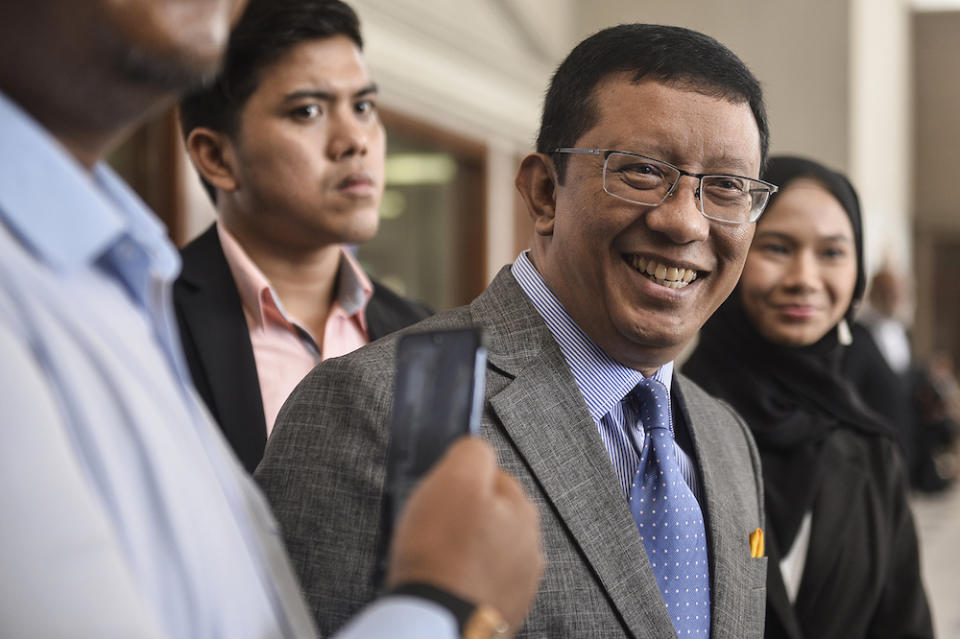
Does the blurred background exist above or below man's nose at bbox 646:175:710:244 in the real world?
below

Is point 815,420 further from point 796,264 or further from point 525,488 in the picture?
point 525,488

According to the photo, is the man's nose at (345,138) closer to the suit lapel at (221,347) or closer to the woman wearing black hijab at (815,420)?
the suit lapel at (221,347)

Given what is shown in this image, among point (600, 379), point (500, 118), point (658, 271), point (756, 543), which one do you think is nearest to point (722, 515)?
point (756, 543)

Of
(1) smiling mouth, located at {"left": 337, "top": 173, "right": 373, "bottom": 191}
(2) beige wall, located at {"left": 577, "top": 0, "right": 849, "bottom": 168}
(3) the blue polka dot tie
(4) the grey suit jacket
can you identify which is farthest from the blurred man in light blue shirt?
(2) beige wall, located at {"left": 577, "top": 0, "right": 849, "bottom": 168}

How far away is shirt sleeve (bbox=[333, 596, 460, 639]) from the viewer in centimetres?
74

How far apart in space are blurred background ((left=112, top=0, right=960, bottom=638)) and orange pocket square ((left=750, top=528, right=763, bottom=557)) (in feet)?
12.9

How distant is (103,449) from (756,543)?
1429mm

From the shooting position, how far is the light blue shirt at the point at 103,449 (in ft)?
2.07

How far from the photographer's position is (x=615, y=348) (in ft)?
5.51

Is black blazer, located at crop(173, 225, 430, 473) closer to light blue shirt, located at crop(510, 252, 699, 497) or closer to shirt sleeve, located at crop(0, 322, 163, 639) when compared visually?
light blue shirt, located at crop(510, 252, 699, 497)

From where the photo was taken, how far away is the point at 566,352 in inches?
67.1

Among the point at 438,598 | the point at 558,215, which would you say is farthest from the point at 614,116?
the point at 438,598

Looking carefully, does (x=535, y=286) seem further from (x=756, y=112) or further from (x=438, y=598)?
(x=438, y=598)

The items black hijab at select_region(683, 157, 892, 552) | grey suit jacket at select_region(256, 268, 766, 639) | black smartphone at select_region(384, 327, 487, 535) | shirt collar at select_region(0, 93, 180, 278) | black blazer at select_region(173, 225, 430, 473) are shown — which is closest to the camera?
shirt collar at select_region(0, 93, 180, 278)
